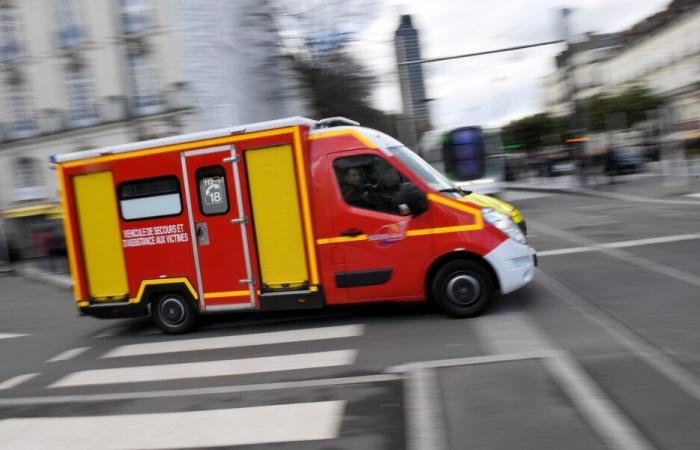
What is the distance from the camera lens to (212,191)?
8141 millimetres

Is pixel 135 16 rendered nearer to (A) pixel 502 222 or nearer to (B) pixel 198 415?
(A) pixel 502 222

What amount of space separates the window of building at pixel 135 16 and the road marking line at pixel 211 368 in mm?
24678

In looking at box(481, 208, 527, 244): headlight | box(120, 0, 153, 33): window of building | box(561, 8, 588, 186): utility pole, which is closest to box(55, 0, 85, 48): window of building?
box(120, 0, 153, 33): window of building

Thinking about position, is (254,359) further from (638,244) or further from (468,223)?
(638,244)

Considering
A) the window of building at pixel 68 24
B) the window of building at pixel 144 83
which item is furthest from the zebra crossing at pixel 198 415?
the window of building at pixel 68 24

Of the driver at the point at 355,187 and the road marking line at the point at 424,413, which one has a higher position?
the driver at the point at 355,187

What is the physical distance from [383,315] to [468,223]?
1693 mm

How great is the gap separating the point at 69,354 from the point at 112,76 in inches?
930

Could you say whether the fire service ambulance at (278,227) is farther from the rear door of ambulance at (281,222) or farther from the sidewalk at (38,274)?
the sidewalk at (38,274)

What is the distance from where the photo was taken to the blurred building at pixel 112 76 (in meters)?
28.6

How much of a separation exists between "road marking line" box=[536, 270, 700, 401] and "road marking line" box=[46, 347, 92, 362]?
608 cm

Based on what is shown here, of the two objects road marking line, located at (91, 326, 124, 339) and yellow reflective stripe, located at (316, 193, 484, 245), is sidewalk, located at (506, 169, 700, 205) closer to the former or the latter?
yellow reflective stripe, located at (316, 193, 484, 245)

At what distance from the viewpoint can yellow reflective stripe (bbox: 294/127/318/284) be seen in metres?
7.70

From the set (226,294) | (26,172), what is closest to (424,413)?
(226,294)
